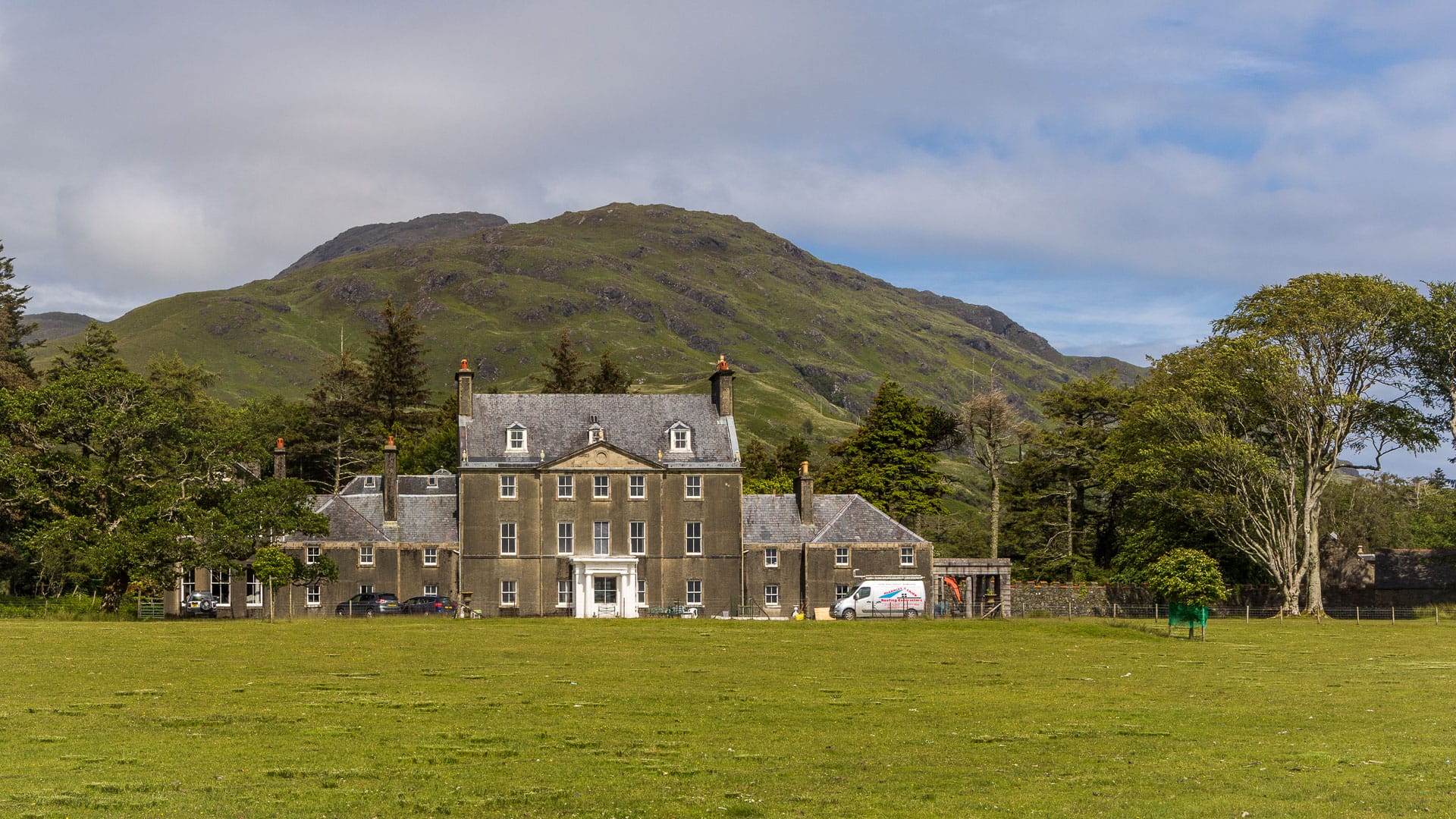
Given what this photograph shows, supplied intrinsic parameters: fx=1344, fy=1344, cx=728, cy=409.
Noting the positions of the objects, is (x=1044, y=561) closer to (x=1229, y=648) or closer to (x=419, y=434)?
(x=1229, y=648)

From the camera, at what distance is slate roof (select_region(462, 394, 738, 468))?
7031cm

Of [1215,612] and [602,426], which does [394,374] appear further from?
[1215,612]

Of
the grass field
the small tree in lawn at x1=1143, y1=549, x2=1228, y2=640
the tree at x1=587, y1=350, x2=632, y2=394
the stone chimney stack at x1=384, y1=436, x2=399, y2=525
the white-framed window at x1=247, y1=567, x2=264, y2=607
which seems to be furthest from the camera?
the tree at x1=587, y1=350, x2=632, y2=394

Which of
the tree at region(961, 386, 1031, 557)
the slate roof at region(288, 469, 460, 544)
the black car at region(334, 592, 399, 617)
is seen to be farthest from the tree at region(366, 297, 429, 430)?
the tree at region(961, 386, 1031, 557)

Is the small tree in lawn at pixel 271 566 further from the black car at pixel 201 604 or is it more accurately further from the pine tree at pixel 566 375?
the pine tree at pixel 566 375

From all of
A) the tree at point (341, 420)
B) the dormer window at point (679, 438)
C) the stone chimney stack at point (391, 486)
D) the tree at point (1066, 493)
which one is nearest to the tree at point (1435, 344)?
the tree at point (1066, 493)

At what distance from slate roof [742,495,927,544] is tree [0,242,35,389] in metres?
38.5

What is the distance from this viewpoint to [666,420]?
72.4 metres

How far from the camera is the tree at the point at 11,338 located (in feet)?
235

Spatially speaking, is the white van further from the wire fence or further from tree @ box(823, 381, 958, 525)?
tree @ box(823, 381, 958, 525)

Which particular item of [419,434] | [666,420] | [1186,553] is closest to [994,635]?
[1186,553]

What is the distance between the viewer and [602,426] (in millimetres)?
71562

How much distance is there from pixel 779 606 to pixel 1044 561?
24.8 m

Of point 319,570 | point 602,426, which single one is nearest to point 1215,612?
point 602,426
